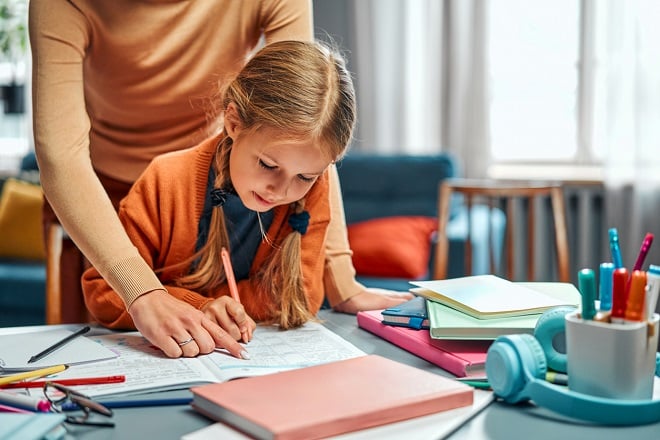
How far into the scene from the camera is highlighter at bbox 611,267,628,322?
2.56 ft

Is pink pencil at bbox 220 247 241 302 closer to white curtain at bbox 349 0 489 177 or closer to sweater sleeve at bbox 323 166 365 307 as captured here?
sweater sleeve at bbox 323 166 365 307

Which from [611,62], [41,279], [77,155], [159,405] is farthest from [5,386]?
[611,62]

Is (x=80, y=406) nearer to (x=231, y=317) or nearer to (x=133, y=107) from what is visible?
(x=231, y=317)

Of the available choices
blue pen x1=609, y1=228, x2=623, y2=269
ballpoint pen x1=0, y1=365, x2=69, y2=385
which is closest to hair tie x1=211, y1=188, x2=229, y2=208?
ballpoint pen x1=0, y1=365, x2=69, y2=385

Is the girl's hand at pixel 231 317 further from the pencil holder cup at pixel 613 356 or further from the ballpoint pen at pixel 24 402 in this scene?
the pencil holder cup at pixel 613 356

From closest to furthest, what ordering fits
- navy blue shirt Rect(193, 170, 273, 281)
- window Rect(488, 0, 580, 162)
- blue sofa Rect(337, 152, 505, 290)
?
1. navy blue shirt Rect(193, 170, 273, 281)
2. blue sofa Rect(337, 152, 505, 290)
3. window Rect(488, 0, 580, 162)

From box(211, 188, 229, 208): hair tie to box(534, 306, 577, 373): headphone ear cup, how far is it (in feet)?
1.60

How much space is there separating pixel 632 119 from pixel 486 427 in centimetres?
305

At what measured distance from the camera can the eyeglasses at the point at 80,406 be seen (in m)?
0.78

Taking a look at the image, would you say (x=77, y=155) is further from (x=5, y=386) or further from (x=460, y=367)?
(x=460, y=367)

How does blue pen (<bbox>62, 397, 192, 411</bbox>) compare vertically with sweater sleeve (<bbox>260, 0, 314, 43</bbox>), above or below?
below

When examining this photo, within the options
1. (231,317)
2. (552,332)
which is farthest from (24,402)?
(552,332)

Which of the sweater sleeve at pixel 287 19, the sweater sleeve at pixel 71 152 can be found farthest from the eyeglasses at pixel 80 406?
the sweater sleeve at pixel 287 19

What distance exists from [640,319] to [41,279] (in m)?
2.89
